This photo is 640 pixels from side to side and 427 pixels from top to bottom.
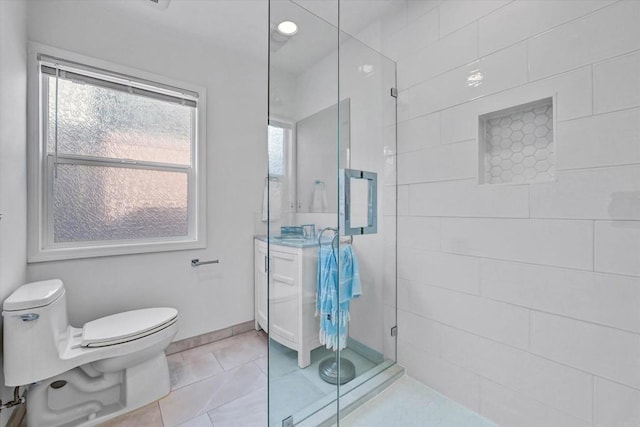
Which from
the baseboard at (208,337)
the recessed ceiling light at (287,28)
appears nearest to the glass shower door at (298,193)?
the recessed ceiling light at (287,28)

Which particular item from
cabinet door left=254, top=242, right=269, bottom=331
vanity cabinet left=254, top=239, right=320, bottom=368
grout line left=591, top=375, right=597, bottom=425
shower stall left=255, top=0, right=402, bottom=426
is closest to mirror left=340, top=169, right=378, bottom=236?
shower stall left=255, top=0, right=402, bottom=426

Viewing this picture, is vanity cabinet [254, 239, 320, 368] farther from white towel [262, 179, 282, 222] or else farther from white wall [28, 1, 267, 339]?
white wall [28, 1, 267, 339]

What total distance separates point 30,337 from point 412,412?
1.95m

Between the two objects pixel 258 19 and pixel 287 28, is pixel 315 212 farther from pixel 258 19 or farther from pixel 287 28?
pixel 258 19

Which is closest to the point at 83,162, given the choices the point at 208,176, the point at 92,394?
the point at 208,176

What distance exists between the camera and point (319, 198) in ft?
4.84

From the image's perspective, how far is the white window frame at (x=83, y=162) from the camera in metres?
1.64

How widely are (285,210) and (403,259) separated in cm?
90

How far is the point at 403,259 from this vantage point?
1798 millimetres

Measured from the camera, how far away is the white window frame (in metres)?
1.64

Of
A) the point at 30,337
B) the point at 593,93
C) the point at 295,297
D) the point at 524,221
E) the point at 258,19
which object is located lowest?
the point at 30,337

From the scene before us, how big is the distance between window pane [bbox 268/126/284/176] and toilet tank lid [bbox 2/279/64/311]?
1263 mm

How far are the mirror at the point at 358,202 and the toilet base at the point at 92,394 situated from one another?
1458mm

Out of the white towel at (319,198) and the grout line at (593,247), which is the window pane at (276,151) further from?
the grout line at (593,247)
